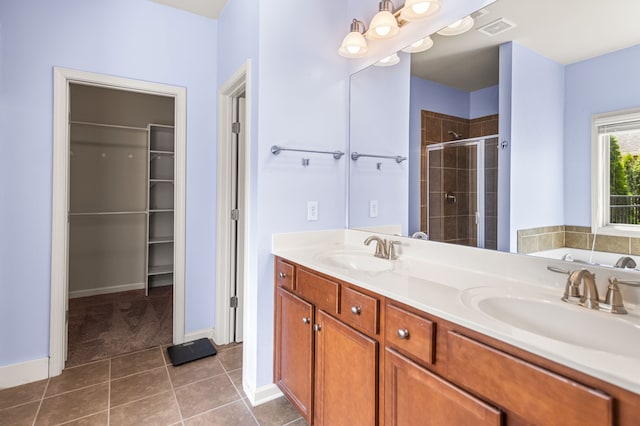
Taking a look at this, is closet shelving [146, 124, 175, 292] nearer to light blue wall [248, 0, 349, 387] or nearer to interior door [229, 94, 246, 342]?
interior door [229, 94, 246, 342]

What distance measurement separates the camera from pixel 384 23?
1685mm

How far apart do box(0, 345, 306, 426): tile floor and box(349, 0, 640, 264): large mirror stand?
53.3 inches

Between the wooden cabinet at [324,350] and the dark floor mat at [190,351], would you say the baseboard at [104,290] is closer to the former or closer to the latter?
the dark floor mat at [190,351]

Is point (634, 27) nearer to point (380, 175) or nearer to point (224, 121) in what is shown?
point (380, 175)

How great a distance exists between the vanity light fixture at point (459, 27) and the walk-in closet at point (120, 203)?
2981 millimetres

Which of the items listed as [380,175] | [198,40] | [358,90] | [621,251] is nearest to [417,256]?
[380,175]

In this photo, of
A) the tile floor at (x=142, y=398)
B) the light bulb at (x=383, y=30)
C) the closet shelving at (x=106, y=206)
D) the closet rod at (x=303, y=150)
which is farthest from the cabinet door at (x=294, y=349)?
the closet shelving at (x=106, y=206)

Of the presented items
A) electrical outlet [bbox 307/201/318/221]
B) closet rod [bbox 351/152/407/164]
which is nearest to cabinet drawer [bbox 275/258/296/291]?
electrical outlet [bbox 307/201/318/221]

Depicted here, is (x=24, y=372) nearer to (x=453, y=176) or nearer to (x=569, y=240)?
(x=453, y=176)

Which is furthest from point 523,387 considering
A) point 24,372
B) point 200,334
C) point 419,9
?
point 24,372

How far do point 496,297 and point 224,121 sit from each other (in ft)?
7.49

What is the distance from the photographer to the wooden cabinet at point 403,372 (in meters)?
0.67

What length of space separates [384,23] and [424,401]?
67.8 inches

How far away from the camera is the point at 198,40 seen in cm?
260
